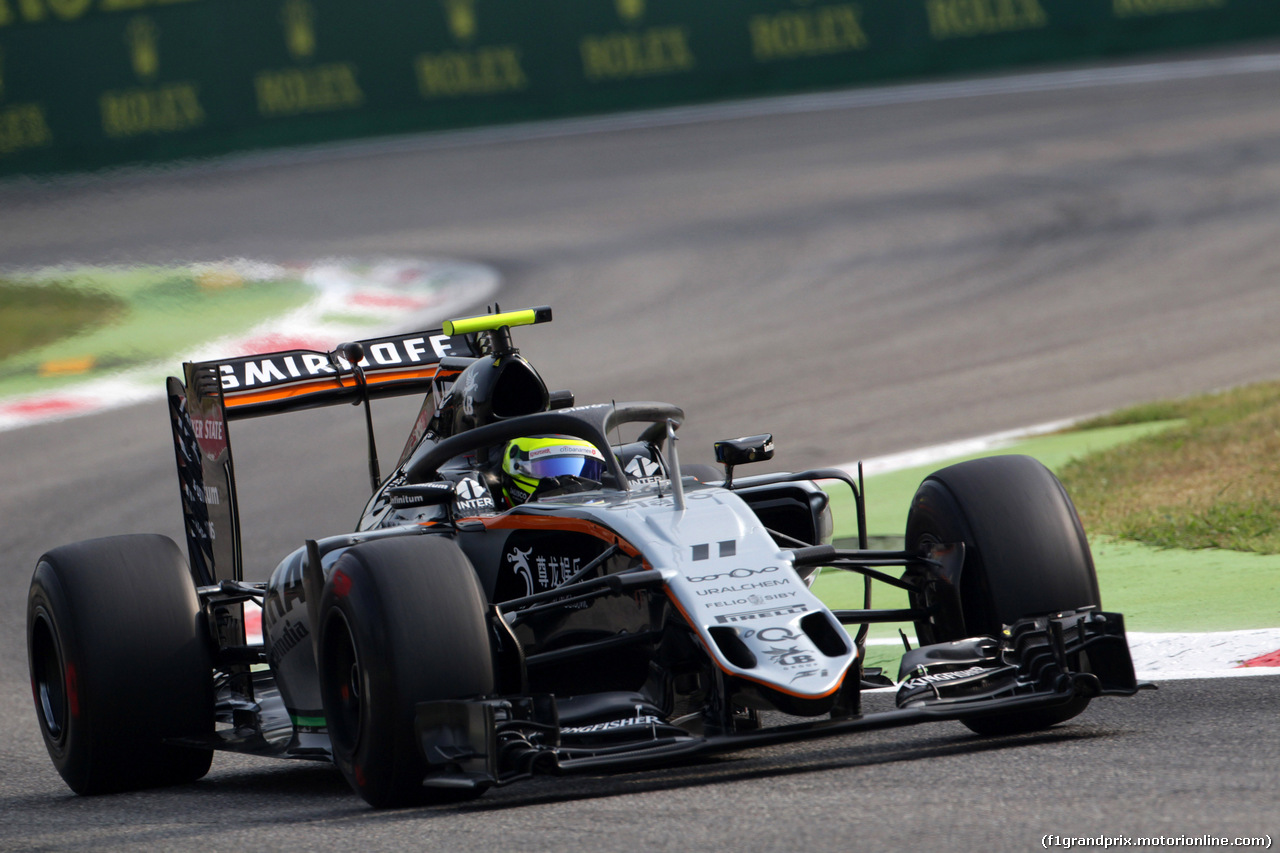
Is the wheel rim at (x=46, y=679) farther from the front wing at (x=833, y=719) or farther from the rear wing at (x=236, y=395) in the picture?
the front wing at (x=833, y=719)

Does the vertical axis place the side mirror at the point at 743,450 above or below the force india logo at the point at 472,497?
above

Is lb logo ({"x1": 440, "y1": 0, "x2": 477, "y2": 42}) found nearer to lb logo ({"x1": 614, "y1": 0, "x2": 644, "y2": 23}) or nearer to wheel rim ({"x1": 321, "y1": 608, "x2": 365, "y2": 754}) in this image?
lb logo ({"x1": 614, "y1": 0, "x2": 644, "y2": 23})

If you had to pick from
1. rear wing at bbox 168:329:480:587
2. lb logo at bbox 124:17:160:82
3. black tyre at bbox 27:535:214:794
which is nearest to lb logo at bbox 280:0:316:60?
lb logo at bbox 124:17:160:82

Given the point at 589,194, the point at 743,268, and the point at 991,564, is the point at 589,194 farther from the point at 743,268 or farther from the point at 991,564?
the point at 991,564

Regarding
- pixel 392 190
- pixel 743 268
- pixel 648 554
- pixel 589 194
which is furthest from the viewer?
pixel 392 190

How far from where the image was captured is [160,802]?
6.25m

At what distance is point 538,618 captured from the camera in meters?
5.77

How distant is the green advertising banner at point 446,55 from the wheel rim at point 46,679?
66.1 feet

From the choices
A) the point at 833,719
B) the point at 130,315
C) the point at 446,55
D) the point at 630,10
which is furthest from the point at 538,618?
the point at 446,55

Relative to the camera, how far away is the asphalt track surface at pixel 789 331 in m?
4.80

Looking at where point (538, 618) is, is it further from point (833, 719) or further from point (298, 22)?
point (298, 22)

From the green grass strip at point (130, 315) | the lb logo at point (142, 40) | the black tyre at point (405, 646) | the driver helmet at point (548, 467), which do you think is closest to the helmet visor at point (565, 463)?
the driver helmet at point (548, 467)

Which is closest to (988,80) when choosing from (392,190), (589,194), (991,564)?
→ (589,194)

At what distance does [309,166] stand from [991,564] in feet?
70.6
